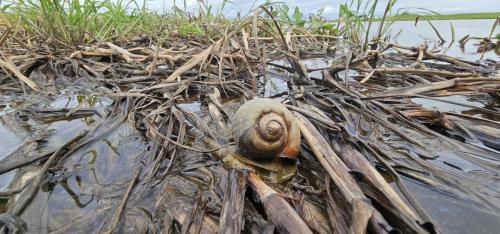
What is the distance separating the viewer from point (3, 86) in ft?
10.1

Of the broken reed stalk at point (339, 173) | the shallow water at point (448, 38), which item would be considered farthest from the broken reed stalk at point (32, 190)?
the shallow water at point (448, 38)

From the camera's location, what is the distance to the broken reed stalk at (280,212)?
1.03 meters

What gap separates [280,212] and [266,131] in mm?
484

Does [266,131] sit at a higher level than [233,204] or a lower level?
higher

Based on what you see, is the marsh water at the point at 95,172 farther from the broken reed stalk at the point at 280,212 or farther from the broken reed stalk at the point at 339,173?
the broken reed stalk at the point at 280,212

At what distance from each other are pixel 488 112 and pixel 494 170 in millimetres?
894

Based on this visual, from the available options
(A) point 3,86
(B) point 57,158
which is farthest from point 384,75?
(A) point 3,86

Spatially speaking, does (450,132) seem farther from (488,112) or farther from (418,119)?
(488,112)

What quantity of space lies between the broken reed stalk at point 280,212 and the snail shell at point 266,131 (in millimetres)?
260

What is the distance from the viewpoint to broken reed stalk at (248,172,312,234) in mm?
1029

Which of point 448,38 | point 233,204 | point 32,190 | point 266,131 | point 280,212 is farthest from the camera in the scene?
point 448,38

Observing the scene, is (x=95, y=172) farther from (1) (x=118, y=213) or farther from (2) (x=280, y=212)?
(2) (x=280, y=212)

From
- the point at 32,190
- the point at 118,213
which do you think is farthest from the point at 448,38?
the point at 32,190

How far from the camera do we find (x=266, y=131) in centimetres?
153
